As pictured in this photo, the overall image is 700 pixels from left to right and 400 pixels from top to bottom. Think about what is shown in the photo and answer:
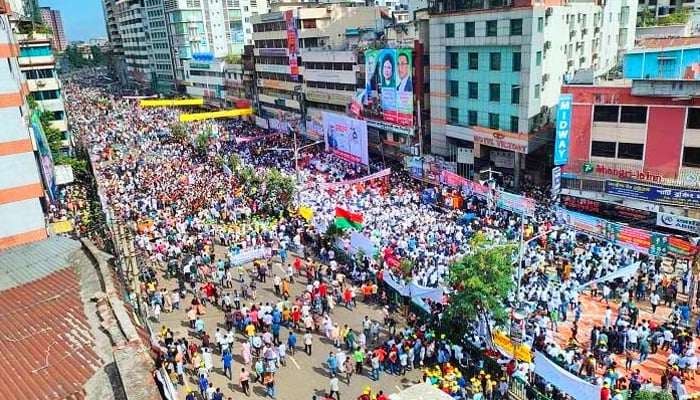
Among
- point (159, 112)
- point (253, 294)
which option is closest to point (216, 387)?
point (253, 294)

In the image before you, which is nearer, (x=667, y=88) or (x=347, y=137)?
(x=667, y=88)

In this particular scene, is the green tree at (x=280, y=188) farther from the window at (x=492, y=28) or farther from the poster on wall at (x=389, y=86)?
the window at (x=492, y=28)

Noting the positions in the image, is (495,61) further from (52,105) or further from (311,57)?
(52,105)

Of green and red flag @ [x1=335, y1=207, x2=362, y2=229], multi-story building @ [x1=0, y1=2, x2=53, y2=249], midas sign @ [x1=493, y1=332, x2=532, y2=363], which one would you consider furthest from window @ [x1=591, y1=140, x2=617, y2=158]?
multi-story building @ [x1=0, y1=2, x2=53, y2=249]

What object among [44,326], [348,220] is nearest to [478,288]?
[348,220]

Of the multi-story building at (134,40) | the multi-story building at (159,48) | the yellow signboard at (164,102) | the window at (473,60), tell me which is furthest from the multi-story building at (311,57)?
the multi-story building at (134,40)

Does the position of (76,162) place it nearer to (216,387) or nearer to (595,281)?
(216,387)
